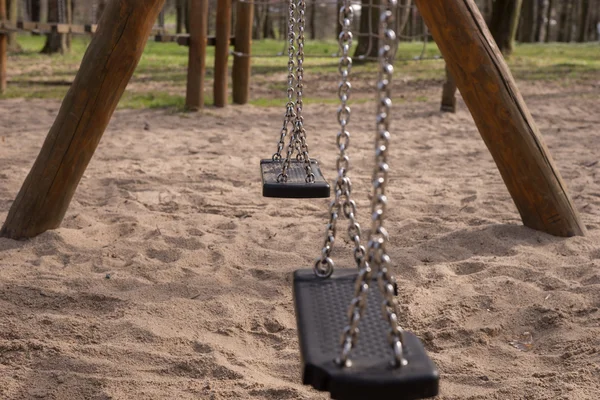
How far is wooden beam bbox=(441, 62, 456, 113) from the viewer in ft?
24.9

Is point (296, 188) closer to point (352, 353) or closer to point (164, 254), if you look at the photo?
point (164, 254)

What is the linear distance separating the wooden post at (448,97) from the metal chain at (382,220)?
20.6 ft

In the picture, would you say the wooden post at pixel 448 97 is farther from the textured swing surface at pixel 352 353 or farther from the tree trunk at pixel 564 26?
the tree trunk at pixel 564 26

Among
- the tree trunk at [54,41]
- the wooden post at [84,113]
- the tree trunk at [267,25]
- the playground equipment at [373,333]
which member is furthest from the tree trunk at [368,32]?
the tree trunk at [267,25]

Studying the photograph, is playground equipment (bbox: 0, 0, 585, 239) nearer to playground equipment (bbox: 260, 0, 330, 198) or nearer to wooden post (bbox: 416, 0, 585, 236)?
wooden post (bbox: 416, 0, 585, 236)

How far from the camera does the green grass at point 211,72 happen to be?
8.59 metres

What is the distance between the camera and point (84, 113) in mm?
3451

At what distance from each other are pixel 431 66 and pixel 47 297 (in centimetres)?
1022

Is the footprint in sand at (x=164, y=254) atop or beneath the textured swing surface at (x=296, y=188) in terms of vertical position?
beneath

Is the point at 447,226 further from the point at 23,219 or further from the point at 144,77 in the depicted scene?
the point at 144,77

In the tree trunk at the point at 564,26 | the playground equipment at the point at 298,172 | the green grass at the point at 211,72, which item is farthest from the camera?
the tree trunk at the point at 564,26

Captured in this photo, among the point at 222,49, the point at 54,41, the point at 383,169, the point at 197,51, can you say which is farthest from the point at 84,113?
the point at 54,41

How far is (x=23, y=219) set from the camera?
11.7 feet

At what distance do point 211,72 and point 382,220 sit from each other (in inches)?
392
